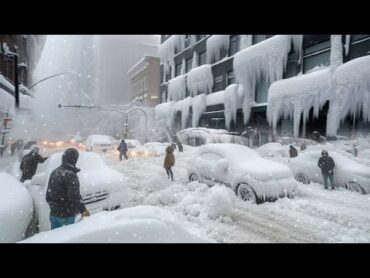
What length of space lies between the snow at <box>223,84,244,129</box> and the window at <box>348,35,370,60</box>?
2955 millimetres

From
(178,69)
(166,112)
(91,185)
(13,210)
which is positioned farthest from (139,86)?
(178,69)

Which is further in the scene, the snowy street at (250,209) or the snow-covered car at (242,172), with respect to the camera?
the snow-covered car at (242,172)

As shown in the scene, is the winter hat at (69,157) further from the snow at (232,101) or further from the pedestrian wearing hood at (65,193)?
the snow at (232,101)

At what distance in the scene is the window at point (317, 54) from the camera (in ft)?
23.8

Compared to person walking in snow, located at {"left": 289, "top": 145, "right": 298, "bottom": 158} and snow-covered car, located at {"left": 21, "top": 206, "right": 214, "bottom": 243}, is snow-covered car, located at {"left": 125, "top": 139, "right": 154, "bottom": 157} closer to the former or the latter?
snow-covered car, located at {"left": 21, "top": 206, "right": 214, "bottom": 243}

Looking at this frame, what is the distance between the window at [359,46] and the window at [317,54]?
64cm

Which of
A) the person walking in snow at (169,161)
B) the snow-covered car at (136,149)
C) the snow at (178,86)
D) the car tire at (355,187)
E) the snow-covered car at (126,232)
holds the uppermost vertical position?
the snow at (178,86)

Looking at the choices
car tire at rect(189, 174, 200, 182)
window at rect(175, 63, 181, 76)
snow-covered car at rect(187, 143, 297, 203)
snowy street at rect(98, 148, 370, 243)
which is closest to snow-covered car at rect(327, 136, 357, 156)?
snowy street at rect(98, 148, 370, 243)

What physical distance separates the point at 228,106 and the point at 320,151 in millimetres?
2495

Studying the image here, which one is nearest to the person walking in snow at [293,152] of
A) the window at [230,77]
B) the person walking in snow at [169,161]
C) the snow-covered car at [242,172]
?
the snow-covered car at [242,172]

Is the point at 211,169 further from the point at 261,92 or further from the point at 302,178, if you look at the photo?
the point at 261,92
